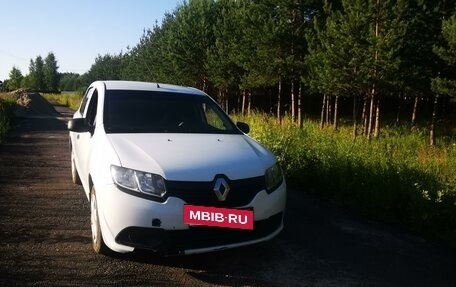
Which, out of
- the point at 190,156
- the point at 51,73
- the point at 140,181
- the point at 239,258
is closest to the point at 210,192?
the point at 190,156

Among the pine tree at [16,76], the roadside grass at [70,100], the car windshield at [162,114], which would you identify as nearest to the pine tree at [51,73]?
the pine tree at [16,76]

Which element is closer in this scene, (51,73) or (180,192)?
(180,192)

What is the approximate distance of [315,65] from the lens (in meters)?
22.6

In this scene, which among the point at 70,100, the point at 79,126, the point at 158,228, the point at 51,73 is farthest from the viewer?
the point at 51,73

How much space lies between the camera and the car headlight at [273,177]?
405 centimetres

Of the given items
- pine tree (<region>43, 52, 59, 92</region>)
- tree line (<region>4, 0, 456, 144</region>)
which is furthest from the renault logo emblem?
pine tree (<region>43, 52, 59, 92</region>)

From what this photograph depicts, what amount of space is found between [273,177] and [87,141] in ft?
7.42

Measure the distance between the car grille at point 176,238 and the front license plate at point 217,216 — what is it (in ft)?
0.30

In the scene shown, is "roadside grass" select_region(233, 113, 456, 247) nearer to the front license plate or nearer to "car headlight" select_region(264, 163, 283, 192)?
"car headlight" select_region(264, 163, 283, 192)

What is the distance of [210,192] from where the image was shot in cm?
370

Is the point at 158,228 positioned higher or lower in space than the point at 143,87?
lower

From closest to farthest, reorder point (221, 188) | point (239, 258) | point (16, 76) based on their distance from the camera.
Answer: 1. point (221, 188)
2. point (239, 258)
3. point (16, 76)

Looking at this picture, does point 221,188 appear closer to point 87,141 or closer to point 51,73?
point 87,141

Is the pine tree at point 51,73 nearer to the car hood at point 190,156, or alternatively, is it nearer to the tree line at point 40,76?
the tree line at point 40,76
